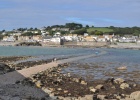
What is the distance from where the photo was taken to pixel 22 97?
15211 mm

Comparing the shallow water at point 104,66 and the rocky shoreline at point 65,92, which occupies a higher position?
the rocky shoreline at point 65,92

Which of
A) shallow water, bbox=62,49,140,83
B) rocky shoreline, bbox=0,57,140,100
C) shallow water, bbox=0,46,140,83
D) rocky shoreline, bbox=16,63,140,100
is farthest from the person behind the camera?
shallow water, bbox=0,46,140,83

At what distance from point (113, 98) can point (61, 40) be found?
16122 centimetres

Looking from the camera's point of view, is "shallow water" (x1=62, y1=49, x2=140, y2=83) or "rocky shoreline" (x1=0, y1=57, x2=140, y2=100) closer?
"rocky shoreline" (x1=0, y1=57, x2=140, y2=100)

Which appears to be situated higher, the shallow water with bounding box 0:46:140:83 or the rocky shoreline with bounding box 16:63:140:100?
the rocky shoreline with bounding box 16:63:140:100

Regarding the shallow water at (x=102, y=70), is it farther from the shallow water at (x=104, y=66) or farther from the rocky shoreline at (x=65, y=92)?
the rocky shoreline at (x=65, y=92)

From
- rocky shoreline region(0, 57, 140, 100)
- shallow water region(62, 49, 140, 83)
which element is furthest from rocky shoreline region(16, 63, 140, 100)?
shallow water region(62, 49, 140, 83)

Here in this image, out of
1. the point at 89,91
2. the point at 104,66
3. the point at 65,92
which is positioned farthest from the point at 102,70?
the point at 65,92

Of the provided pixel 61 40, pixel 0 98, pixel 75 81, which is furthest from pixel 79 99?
pixel 61 40

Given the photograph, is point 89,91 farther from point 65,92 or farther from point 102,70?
point 102,70

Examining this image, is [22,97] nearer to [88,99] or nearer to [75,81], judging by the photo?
[88,99]

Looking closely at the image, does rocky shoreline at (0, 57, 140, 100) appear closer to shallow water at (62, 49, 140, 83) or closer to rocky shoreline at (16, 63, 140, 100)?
rocky shoreline at (16, 63, 140, 100)

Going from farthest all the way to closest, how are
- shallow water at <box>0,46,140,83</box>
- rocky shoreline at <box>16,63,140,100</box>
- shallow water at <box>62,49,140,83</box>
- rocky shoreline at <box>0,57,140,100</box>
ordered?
shallow water at <box>0,46,140,83</box> → shallow water at <box>62,49,140,83</box> → rocky shoreline at <box>16,63,140,100</box> → rocky shoreline at <box>0,57,140,100</box>

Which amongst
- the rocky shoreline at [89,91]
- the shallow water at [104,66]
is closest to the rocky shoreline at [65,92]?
the rocky shoreline at [89,91]
